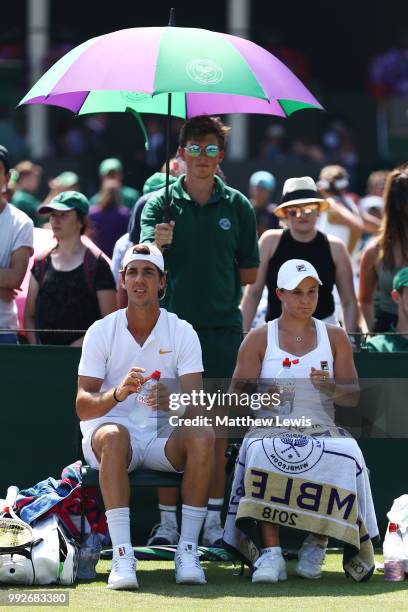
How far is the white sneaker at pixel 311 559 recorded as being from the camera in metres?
6.92

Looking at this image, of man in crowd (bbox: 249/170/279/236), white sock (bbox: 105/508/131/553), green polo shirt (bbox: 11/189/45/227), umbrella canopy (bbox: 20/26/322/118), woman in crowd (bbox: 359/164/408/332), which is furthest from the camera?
man in crowd (bbox: 249/170/279/236)

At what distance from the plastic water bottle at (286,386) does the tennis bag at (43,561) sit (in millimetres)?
1211

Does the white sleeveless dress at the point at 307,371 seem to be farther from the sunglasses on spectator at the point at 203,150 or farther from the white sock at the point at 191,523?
the sunglasses on spectator at the point at 203,150

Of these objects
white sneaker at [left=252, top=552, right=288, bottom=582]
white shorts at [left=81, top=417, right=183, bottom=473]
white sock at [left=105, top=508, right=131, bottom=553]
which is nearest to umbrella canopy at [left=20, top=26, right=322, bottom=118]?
white shorts at [left=81, top=417, right=183, bottom=473]

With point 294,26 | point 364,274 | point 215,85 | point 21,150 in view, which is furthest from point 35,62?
point 215,85

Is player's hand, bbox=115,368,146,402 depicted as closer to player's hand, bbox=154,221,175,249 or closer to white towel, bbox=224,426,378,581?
white towel, bbox=224,426,378,581

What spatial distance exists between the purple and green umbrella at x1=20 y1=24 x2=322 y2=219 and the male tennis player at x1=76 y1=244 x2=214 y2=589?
2.60ft

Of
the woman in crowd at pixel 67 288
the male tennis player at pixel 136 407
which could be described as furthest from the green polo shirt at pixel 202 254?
the woman in crowd at pixel 67 288

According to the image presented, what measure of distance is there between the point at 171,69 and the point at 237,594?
247cm

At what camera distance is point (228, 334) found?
25.5 ft

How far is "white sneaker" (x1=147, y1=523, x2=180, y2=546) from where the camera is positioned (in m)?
7.66

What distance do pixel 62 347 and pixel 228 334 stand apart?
35.4 inches

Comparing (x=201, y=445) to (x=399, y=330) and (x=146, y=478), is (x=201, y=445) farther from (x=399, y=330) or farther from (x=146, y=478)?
(x=399, y=330)

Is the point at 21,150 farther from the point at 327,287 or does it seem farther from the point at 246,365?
the point at 246,365
